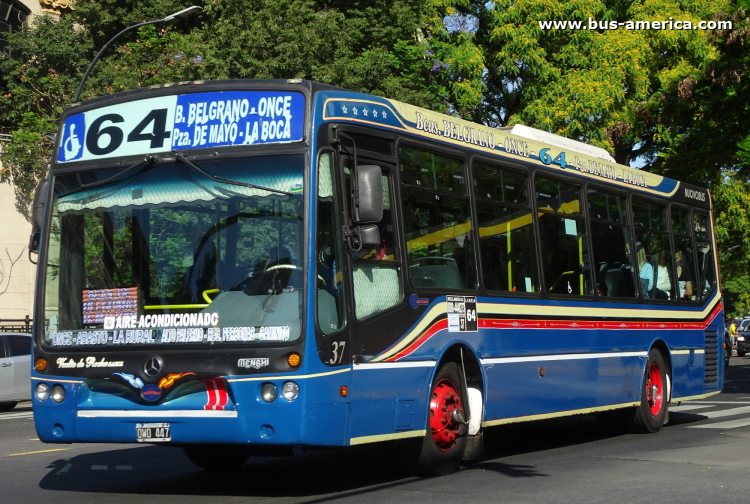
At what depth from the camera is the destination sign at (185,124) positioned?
831 centimetres

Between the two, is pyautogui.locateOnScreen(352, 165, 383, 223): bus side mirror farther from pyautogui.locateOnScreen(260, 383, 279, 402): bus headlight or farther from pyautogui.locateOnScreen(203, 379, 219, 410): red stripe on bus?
pyautogui.locateOnScreen(203, 379, 219, 410): red stripe on bus

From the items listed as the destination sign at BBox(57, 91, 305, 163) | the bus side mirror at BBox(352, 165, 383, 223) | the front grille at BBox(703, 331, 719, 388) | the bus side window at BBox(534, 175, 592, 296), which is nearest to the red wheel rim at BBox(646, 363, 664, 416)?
the front grille at BBox(703, 331, 719, 388)

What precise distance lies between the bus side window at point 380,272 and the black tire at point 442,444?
3.35 feet

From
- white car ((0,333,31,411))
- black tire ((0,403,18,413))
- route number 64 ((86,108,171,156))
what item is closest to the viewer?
route number 64 ((86,108,171,156))

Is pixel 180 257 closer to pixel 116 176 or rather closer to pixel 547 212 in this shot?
pixel 116 176

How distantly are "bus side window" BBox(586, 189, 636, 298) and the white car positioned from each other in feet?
39.5

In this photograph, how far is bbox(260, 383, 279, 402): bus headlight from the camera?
7820 mm

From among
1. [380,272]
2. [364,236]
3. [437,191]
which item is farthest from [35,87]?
[364,236]

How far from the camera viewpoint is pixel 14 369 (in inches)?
797

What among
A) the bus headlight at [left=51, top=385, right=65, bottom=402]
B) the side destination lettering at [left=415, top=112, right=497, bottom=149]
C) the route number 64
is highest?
the side destination lettering at [left=415, top=112, right=497, bottom=149]

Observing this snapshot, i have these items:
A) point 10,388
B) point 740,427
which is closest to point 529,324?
point 740,427

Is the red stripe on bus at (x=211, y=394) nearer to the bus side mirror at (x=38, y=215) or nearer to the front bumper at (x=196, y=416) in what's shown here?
the front bumper at (x=196, y=416)

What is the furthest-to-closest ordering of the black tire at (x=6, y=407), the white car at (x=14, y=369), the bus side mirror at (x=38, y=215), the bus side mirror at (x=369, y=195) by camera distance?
the black tire at (x=6, y=407) < the white car at (x=14, y=369) < the bus side mirror at (x=38, y=215) < the bus side mirror at (x=369, y=195)
